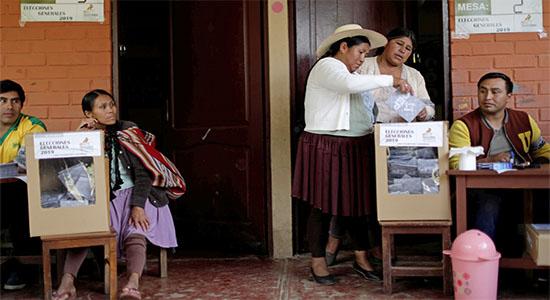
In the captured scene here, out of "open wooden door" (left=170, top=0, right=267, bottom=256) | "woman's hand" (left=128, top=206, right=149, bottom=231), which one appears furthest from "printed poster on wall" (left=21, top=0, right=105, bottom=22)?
"woman's hand" (left=128, top=206, right=149, bottom=231)

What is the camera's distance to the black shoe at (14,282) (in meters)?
3.43

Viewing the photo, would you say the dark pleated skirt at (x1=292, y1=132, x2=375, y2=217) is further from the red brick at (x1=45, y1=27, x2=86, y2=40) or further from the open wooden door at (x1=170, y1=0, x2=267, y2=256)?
the red brick at (x1=45, y1=27, x2=86, y2=40)

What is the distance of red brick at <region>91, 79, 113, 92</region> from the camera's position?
4004 mm

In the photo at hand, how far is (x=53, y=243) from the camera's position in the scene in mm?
2959

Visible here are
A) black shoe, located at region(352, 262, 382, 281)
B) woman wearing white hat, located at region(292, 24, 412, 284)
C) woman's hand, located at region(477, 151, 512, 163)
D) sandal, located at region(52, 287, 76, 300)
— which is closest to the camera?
sandal, located at region(52, 287, 76, 300)

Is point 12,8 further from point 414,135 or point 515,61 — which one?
point 515,61

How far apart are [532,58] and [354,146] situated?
139 cm

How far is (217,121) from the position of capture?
4.38 meters

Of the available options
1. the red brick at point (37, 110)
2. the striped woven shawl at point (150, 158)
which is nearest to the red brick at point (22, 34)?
the red brick at point (37, 110)

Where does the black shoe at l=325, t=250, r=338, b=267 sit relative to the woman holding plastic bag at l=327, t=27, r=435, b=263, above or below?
below

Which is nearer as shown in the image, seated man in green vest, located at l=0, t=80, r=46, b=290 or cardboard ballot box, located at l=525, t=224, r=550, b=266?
cardboard ballot box, located at l=525, t=224, r=550, b=266

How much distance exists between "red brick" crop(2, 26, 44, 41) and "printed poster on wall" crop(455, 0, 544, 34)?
280 cm

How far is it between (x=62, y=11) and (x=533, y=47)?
3.10m

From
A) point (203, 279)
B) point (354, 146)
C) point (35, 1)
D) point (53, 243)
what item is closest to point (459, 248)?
point (354, 146)
